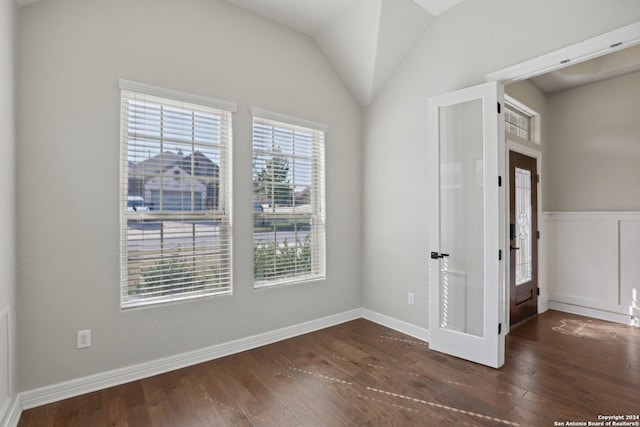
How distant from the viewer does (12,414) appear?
1962 mm

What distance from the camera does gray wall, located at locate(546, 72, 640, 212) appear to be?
395cm

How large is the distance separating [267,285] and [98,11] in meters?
2.65

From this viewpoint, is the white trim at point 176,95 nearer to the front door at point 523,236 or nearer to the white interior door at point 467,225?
the white interior door at point 467,225

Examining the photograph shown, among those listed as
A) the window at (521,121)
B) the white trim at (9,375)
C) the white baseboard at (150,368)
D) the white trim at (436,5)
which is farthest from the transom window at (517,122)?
the white trim at (9,375)

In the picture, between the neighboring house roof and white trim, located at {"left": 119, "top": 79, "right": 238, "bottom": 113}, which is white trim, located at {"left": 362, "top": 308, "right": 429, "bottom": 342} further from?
white trim, located at {"left": 119, "top": 79, "right": 238, "bottom": 113}

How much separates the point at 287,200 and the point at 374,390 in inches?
77.1

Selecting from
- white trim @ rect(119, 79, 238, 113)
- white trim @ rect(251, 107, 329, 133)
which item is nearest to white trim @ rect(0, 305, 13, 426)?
white trim @ rect(119, 79, 238, 113)

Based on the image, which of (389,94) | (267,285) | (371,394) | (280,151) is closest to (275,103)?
(280,151)

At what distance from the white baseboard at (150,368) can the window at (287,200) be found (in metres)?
0.53

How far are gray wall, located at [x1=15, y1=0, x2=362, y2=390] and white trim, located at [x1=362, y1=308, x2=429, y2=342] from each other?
1303mm

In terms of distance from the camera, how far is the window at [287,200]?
324cm

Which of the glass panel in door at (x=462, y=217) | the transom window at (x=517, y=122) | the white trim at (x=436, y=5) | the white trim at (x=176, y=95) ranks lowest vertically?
the glass panel in door at (x=462, y=217)

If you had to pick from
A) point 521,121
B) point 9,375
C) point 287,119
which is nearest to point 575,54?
point 521,121

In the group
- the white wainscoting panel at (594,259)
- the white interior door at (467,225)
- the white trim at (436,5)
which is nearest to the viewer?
the white interior door at (467,225)
